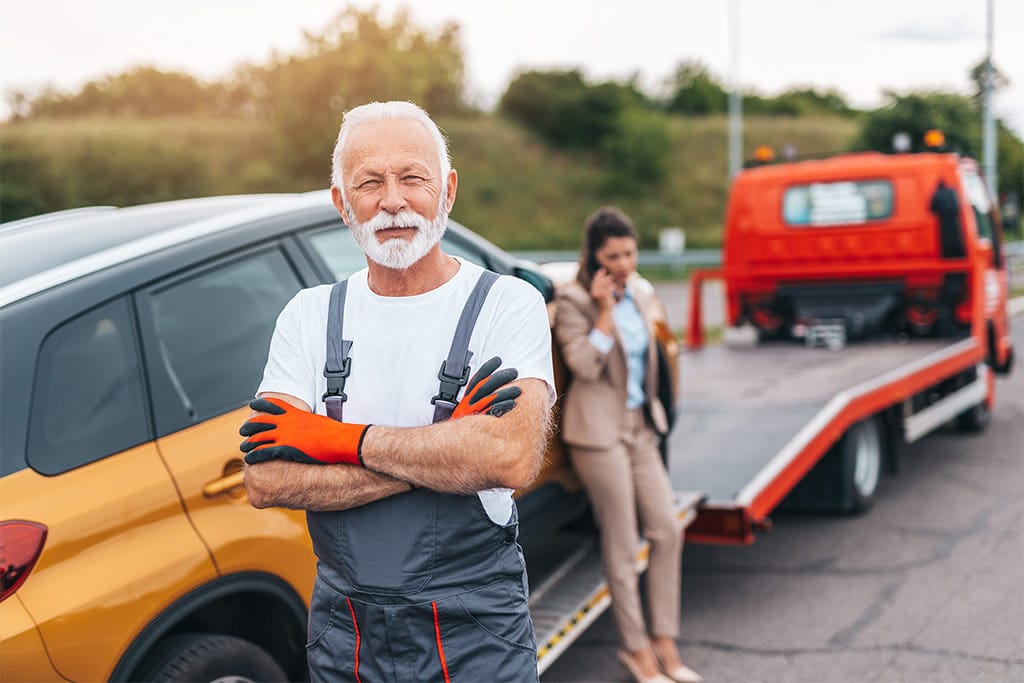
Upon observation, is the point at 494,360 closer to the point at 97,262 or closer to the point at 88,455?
the point at 88,455

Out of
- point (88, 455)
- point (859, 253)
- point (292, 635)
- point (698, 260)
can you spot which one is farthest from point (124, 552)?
point (698, 260)

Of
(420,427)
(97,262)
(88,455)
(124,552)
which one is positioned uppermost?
(97,262)

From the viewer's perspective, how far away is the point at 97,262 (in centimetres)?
289

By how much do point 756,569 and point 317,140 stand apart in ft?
113

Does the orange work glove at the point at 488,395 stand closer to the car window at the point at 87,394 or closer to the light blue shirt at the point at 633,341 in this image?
the car window at the point at 87,394

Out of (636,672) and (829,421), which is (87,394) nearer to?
(636,672)

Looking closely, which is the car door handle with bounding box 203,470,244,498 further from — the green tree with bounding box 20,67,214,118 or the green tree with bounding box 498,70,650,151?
the green tree with bounding box 20,67,214,118

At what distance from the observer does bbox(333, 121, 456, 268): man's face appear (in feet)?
7.06

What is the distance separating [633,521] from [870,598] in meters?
1.63

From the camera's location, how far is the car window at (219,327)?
118 inches

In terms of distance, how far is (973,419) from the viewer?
344 inches

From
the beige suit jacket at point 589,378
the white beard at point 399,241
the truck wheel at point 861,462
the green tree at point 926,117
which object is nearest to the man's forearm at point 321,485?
the white beard at point 399,241

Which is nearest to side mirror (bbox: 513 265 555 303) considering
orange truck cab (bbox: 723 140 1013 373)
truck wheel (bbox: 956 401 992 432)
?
orange truck cab (bbox: 723 140 1013 373)

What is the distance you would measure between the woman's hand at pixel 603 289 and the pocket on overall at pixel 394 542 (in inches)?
84.7
